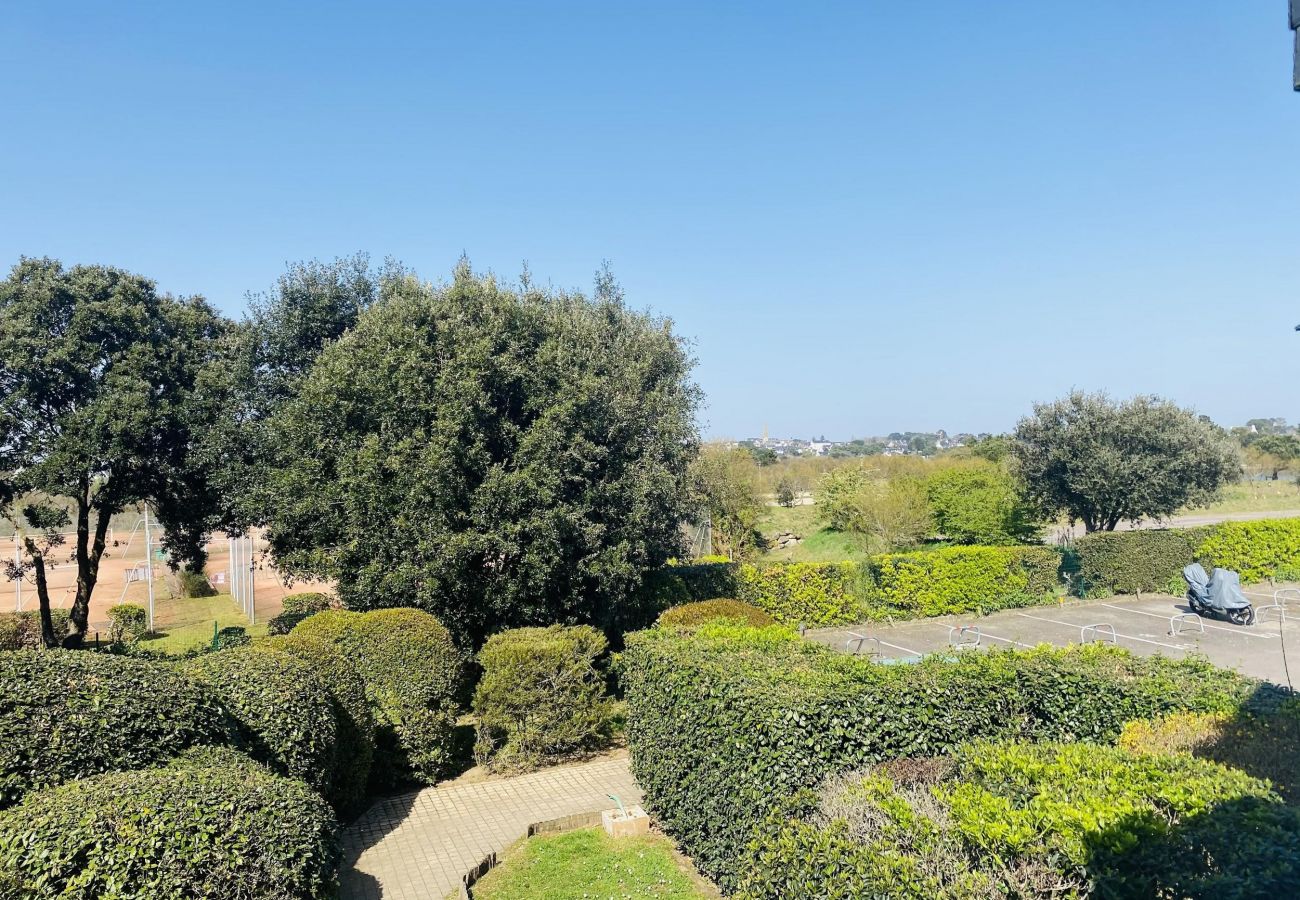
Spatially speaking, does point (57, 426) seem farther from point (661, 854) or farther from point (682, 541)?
point (661, 854)

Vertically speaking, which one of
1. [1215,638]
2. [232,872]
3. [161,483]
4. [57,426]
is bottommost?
[1215,638]

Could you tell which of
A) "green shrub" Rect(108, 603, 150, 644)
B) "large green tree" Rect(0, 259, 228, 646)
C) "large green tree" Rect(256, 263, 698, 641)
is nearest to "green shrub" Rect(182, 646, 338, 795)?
"large green tree" Rect(256, 263, 698, 641)

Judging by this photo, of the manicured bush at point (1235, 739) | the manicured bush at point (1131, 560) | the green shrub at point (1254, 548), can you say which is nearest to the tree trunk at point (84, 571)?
the manicured bush at point (1235, 739)

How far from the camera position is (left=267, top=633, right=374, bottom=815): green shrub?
820 centimetres

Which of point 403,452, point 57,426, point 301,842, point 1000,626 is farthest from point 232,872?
point 1000,626

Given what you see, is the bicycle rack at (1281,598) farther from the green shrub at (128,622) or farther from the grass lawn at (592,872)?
the green shrub at (128,622)

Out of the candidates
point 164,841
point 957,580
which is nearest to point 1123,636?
point 957,580

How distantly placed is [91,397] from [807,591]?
48.1 feet

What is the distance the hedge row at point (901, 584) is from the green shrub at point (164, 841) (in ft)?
39.8

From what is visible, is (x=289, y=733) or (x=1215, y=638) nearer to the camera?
(x=289, y=733)

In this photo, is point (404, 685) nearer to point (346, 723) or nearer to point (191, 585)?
point (346, 723)

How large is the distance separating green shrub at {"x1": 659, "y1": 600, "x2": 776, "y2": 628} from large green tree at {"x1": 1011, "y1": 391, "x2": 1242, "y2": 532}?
14.9 metres

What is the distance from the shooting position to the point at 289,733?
7.06 metres

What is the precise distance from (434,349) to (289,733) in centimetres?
622
